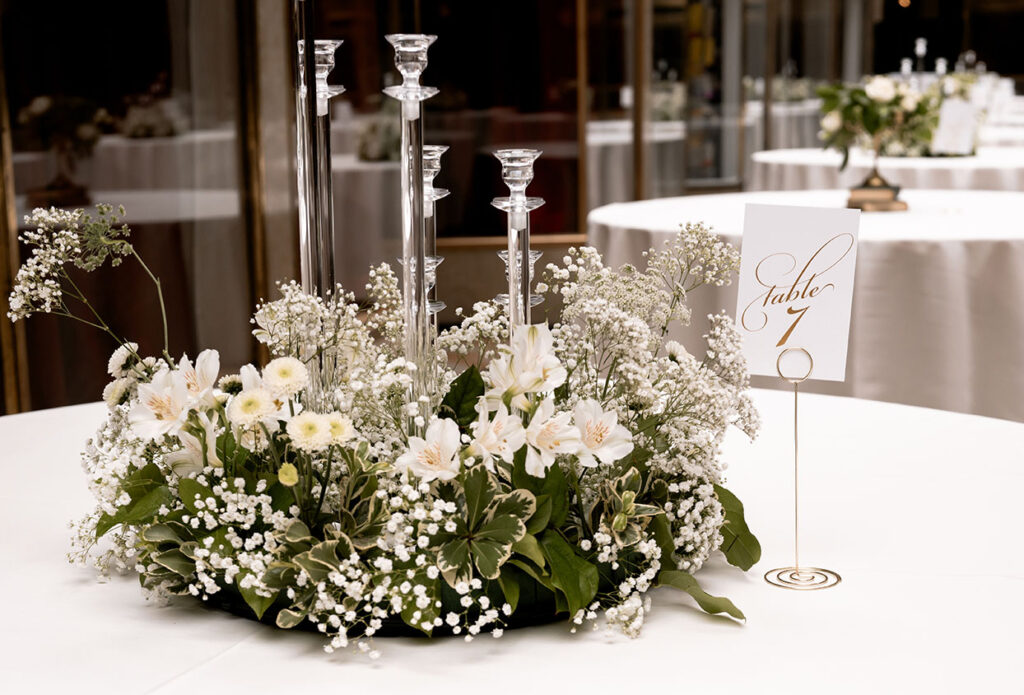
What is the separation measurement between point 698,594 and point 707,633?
4 cm

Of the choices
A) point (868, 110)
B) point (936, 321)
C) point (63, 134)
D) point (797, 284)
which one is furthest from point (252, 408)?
point (868, 110)

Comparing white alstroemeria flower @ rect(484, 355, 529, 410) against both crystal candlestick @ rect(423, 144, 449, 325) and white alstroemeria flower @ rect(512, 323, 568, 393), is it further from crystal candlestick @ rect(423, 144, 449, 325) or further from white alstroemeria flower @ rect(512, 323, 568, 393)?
crystal candlestick @ rect(423, 144, 449, 325)

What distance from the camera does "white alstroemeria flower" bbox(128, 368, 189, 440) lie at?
106cm

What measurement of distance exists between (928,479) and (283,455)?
2.78 feet

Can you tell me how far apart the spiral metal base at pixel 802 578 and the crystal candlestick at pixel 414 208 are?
38 cm

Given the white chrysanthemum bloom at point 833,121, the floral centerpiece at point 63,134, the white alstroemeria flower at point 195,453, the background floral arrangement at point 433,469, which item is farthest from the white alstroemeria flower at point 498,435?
the white chrysanthemum bloom at point 833,121

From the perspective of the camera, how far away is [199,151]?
4.37 m

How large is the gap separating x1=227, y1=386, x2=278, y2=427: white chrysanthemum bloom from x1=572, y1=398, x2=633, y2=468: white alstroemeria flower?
25cm

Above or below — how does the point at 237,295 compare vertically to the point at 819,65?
below

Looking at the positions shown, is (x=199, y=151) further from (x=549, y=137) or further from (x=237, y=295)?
(x=549, y=137)

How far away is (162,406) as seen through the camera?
3.54 ft

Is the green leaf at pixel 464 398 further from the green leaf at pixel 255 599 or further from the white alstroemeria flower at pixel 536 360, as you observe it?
the green leaf at pixel 255 599

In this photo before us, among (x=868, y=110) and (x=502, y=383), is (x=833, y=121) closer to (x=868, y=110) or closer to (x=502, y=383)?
(x=868, y=110)

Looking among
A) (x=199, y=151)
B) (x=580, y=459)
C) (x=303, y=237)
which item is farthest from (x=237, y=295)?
(x=580, y=459)
